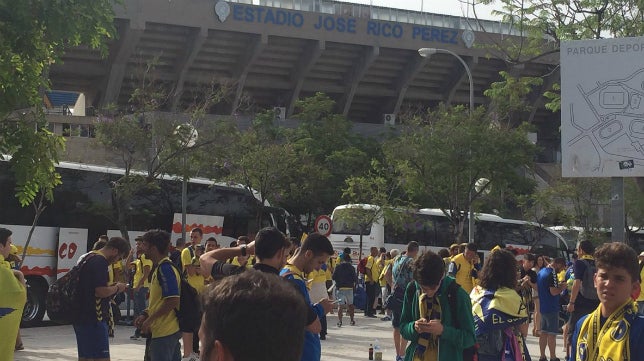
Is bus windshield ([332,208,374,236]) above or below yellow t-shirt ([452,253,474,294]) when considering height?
above

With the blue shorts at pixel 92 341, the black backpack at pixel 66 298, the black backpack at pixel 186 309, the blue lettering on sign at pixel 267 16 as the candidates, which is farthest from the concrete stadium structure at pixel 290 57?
the black backpack at pixel 186 309

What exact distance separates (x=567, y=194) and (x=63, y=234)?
99.0 ft

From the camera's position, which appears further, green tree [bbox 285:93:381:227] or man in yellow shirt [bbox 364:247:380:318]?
green tree [bbox 285:93:381:227]

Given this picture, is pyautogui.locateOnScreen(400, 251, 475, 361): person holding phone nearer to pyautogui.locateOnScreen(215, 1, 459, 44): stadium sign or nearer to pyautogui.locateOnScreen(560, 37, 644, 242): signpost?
pyautogui.locateOnScreen(560, 37, 644, 242): signpost

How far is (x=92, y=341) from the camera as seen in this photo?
29.0 ft

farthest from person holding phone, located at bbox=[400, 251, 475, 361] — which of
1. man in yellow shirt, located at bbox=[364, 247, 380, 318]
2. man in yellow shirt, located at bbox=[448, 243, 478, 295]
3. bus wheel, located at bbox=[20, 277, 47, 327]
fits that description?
man in yellow shirt, located at bbox=[364, 247, 380, 318]

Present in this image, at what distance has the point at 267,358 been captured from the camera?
2.55 meters

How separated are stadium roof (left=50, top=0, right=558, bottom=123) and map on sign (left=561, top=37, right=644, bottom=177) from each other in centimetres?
3382

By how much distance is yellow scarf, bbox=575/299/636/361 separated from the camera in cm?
470

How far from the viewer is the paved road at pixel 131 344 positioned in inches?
590

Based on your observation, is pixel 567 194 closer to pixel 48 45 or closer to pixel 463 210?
pixel 463 210

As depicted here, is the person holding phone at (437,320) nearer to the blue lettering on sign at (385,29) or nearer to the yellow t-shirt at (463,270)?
the yellow t-shirt at (463,270)

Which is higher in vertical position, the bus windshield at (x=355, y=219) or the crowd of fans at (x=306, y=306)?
the bus windshield at (x=355, y=219)

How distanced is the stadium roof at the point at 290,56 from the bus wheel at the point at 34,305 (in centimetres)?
Result: 2850
